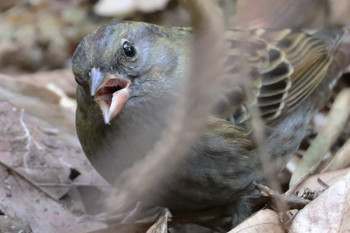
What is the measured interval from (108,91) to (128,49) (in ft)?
0.78

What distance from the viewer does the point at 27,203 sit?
3752 millimetres

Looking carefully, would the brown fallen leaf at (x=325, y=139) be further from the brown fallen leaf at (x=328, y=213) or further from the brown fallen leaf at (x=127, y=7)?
the brown fallen leaf at (x=127, y=7)

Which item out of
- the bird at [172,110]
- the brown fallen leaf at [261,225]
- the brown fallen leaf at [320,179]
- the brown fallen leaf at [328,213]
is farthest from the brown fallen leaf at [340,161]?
the brown fallen leaf at [261,225]

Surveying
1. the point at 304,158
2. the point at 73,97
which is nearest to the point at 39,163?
the point at 73,97

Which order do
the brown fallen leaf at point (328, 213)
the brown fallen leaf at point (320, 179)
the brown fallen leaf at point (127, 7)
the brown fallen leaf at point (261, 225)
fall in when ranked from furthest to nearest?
the brown fallen leaf at point (127, 7) → the brown fallen leaf at point (320, 179) → the brown fallen leaf at point (261, 225) → the brown fallen leaf at point (328, 213)

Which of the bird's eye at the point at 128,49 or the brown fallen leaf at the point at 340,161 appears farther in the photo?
the brown fallen leaf at the point at 340,161

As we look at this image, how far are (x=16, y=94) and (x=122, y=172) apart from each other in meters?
1.55

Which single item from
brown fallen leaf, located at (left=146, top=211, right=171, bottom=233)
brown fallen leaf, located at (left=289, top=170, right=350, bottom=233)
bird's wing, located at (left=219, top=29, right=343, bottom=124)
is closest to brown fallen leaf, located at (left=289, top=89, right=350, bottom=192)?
bird's wing, located at (left=219, top=29, right=343, bottom=124)

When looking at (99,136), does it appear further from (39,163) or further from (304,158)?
(304,158)

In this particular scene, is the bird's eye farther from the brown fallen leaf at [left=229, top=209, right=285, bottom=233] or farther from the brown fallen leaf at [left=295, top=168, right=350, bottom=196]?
the brown fallen leaf at [left=295, top=168, right=350, bottom=196]

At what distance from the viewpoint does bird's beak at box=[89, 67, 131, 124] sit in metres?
2.96

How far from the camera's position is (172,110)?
3260 mm

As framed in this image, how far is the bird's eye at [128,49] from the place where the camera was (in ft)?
10.4

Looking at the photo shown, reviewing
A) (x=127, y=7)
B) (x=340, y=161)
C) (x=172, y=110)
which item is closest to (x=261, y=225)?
(x=172, y=110)
